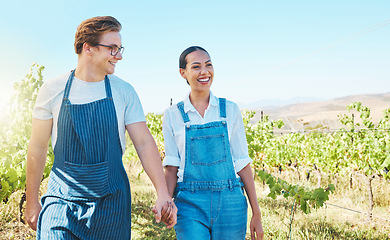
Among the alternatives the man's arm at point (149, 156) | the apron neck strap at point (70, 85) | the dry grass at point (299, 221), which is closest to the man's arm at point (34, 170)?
the apron neck strap at point (70, 85)

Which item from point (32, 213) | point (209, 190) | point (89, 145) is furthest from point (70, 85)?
point (209, 190)

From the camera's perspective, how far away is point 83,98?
1576 mm

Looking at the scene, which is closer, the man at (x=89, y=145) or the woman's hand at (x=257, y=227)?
the man at (x=89, y=145)

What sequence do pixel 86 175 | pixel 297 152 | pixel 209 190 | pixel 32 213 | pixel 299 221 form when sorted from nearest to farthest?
pixel 86 175 → pixel 32 213 → pixel 209 190 → pixel 299 221 → pixel 297 152

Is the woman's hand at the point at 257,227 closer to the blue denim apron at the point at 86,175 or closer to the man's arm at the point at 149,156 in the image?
the man's arm at the point at 149,156

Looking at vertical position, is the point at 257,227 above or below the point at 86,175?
below

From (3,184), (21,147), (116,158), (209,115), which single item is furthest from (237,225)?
(21,147)

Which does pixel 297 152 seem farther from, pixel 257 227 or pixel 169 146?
pixel 169 146

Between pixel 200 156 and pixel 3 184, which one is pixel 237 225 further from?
pixel 3 184

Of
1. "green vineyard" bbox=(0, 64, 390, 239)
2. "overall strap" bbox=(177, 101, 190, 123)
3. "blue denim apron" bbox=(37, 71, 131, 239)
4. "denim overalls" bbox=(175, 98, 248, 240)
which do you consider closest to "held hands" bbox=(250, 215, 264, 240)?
"denim overalls" bbox=(175, 98, 248, 240)

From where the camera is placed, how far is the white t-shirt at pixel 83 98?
5.16 ft

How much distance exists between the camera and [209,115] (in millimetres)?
1974

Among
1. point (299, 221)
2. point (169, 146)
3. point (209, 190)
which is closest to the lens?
point (209, 190)

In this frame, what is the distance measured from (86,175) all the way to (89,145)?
128 mm
